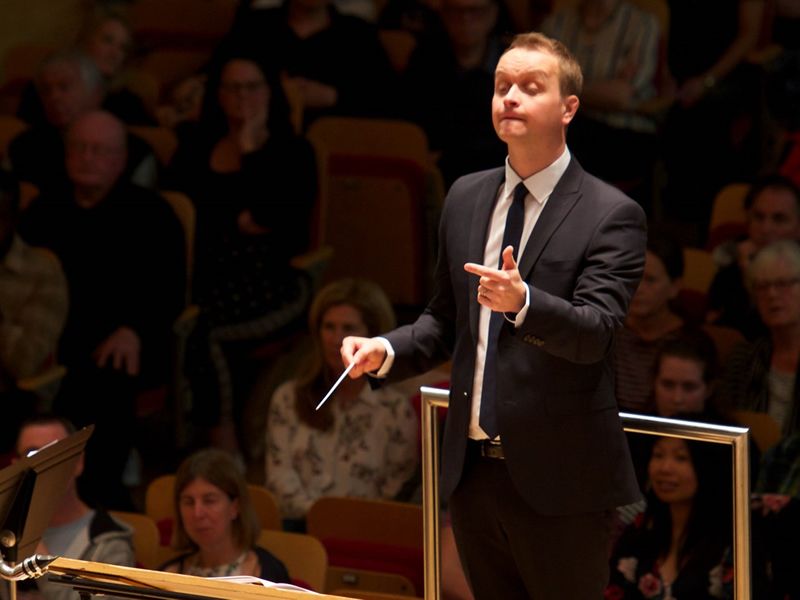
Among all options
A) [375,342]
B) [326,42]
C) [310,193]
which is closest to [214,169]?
[310,193]

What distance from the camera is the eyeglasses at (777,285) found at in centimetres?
434

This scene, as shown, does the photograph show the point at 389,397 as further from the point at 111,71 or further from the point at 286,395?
the point at 111,71

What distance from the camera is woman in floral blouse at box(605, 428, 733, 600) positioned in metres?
3.73

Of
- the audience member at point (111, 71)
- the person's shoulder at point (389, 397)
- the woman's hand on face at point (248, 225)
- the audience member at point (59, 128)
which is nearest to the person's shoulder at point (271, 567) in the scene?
the person's shoulder at point (389, 397)

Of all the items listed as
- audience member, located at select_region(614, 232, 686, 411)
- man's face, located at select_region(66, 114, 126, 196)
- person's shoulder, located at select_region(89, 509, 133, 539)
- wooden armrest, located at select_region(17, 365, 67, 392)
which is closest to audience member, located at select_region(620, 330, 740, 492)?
audience member, located at select_region(614, 232, 686, 411)

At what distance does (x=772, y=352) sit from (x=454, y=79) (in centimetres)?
182

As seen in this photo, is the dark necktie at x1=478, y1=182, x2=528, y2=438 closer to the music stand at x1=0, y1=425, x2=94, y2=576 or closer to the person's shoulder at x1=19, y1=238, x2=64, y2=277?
the music stand at x1=0, y1=425, x2=94, y2=576

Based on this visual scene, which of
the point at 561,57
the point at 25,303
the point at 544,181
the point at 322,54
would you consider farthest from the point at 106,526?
the point at 322,54

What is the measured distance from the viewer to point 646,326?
446cm

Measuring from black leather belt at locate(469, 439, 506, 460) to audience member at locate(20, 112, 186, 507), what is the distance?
8.62 feet

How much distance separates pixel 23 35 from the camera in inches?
274

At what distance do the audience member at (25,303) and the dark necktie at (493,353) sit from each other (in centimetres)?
291

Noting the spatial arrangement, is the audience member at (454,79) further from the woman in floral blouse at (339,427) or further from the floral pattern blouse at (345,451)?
the floral pattern blouse at (345,451)

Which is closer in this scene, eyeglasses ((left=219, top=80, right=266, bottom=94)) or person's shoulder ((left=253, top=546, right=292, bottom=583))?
person's shoulder ((left=253, top=546, right=292, bottom=583))
